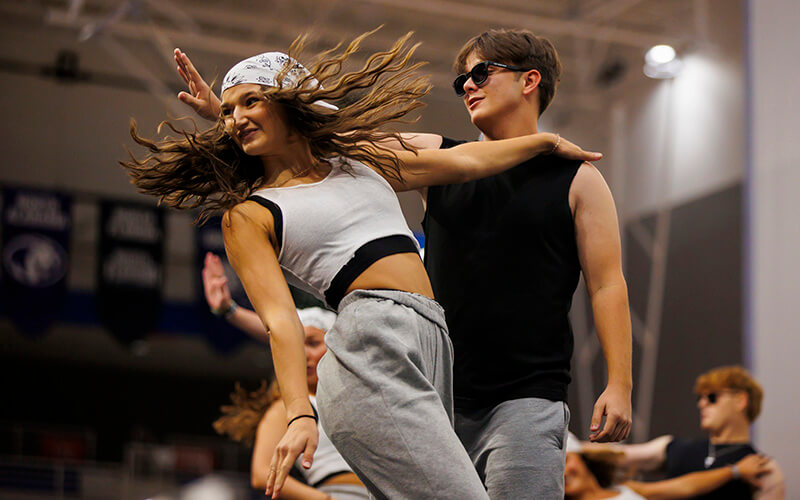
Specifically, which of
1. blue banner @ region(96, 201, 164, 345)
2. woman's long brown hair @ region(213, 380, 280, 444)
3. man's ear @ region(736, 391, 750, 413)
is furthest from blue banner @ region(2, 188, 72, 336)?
man's ear @ region(736, 391, 750, 413)

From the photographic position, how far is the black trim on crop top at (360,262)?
2.14 meters

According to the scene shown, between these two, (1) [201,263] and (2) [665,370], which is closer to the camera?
(1) [201,263]

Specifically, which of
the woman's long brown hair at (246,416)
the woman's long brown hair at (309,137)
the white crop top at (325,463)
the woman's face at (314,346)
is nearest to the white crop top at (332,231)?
the woman's long brown hair at (309,137)

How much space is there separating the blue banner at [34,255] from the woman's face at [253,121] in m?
7.67

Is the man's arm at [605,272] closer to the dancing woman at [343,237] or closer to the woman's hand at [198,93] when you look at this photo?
the dancing woman at [343,237]

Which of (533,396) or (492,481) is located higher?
(533,396)

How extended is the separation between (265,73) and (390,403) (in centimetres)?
86

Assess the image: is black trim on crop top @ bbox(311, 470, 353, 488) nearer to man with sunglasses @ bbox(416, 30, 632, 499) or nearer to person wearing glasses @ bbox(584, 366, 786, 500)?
man with sunglasses @ bbox(416, 30, 632, 499)

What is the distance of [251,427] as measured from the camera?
4.24 meters

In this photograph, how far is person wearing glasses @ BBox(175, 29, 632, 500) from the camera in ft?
7.79

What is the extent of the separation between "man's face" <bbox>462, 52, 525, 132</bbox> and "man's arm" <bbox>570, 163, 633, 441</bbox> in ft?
1.01

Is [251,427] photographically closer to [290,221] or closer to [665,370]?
[290,221]

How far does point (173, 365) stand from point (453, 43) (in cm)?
835

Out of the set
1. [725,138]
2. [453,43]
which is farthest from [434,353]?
[453,43]
